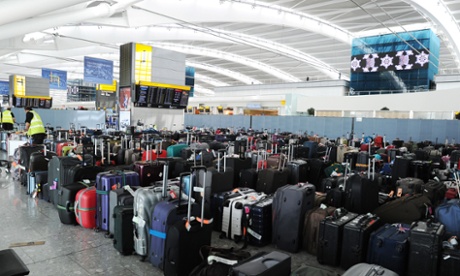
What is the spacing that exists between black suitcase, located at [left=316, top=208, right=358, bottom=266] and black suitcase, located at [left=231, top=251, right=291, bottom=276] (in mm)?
1220

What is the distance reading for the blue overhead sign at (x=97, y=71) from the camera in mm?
18719

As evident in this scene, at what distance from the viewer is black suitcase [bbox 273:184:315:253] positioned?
4.46 meters

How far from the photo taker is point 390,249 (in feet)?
12.1

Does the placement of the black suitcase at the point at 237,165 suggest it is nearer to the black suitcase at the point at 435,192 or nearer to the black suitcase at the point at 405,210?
the black suitcase at the point at 405,210

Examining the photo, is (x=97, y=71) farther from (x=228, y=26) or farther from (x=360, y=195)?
(x=360, y=195)

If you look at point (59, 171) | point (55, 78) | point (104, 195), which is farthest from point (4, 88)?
point (104, 195)

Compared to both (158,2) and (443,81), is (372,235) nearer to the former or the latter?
(158,2)

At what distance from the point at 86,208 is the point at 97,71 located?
1598cm

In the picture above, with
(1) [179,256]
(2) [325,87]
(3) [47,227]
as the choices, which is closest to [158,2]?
(3) [47,227]

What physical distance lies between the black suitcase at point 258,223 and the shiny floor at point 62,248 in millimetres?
135

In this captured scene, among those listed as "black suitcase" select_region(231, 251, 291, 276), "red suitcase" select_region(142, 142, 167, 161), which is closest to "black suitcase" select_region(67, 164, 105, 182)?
"red suitcase" select_region(142, 142, 167, 161)

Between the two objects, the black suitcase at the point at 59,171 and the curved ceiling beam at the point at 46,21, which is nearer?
the black suitcase at the point at 59,171

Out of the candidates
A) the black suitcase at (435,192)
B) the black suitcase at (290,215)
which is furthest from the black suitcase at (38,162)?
the black suitcase at (435,192)

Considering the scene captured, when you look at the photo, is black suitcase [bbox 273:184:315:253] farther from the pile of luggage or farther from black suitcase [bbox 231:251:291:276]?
black suitcase [bbox 231:251:291:276]
